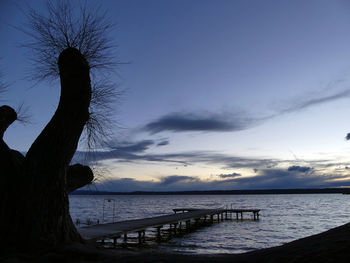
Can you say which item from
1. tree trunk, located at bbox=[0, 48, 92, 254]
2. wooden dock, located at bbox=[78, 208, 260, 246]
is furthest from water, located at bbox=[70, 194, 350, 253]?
tree trunk, located at bbox=[0, 48, 92, 254]

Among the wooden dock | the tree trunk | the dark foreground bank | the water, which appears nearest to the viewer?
the dark foreground bank

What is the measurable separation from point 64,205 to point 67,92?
3.07 meters

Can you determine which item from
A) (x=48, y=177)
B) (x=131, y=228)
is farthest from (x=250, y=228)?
(x=48, y=177)

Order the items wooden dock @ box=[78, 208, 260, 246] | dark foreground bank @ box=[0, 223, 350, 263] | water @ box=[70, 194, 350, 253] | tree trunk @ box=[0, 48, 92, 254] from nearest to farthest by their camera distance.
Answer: dark foreground bank @ box=[0, 223, 350, 263] < tree trunk @ box=[0, 48, 92, 254] < wooden dock @ box=[78, 208, 260, 246] < water @ box=[70, 194, 350, 253]

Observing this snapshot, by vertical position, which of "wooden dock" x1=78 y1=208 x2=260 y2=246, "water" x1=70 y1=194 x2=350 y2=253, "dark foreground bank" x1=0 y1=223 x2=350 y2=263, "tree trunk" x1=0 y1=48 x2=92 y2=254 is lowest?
"water" x1=70 y1=194 x2=350 y2=253

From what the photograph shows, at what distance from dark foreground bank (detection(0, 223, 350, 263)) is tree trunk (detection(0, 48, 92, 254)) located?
0.81 meters

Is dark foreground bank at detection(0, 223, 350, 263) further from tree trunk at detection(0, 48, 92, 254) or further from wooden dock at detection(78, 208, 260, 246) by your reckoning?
wooden dock at detection(78, 208, 260, 246)

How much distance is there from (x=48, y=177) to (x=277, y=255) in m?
5.68

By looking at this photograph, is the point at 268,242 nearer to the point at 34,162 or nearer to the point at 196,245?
the point at 196,245

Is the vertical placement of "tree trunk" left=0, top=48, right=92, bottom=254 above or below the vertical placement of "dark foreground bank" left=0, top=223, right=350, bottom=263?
above

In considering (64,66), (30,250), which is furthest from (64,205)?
(64,66)

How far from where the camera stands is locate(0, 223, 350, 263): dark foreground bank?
3789mm

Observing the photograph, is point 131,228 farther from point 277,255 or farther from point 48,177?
point 277,255

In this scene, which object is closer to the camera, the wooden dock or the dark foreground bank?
the dark foreground bank
